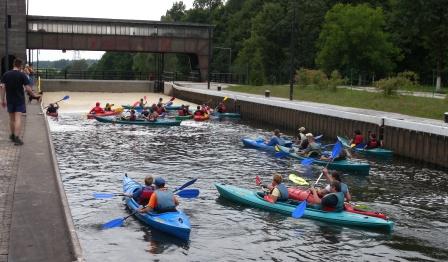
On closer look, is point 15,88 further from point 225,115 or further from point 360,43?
point 360,43

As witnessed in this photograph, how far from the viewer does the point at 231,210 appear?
1568 cm

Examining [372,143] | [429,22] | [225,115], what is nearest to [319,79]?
[225,115]

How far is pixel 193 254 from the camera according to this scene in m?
11.9

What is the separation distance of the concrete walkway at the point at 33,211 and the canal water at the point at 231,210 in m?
1.77

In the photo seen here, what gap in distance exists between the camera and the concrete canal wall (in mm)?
24469

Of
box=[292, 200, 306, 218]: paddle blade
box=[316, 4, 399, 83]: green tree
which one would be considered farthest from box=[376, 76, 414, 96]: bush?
box=[292, 200, 306, 218]: paddle blade

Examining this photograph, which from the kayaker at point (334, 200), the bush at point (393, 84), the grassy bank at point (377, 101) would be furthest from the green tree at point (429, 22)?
the kayaker at point (334, 200)

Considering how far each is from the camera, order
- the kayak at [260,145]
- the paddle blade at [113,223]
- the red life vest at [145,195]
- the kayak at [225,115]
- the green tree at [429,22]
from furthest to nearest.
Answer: the green tree at [429,22] < the kayak at [225,115] < the kayak at [260,145] < the red life vest at [145,195] < the paddle blade at [113,223]

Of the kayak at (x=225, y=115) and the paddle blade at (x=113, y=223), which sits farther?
the kayak at (x=225, y=115)

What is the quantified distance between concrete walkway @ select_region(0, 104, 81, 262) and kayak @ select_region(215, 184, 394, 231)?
17.3ft

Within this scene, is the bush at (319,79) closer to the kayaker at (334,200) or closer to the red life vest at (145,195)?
the kayaker at (334,200)

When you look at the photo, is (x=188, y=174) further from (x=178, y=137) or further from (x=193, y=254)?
(x=178, y=137)

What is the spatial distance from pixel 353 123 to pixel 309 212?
17.1m

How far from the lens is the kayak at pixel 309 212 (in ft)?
45.9
